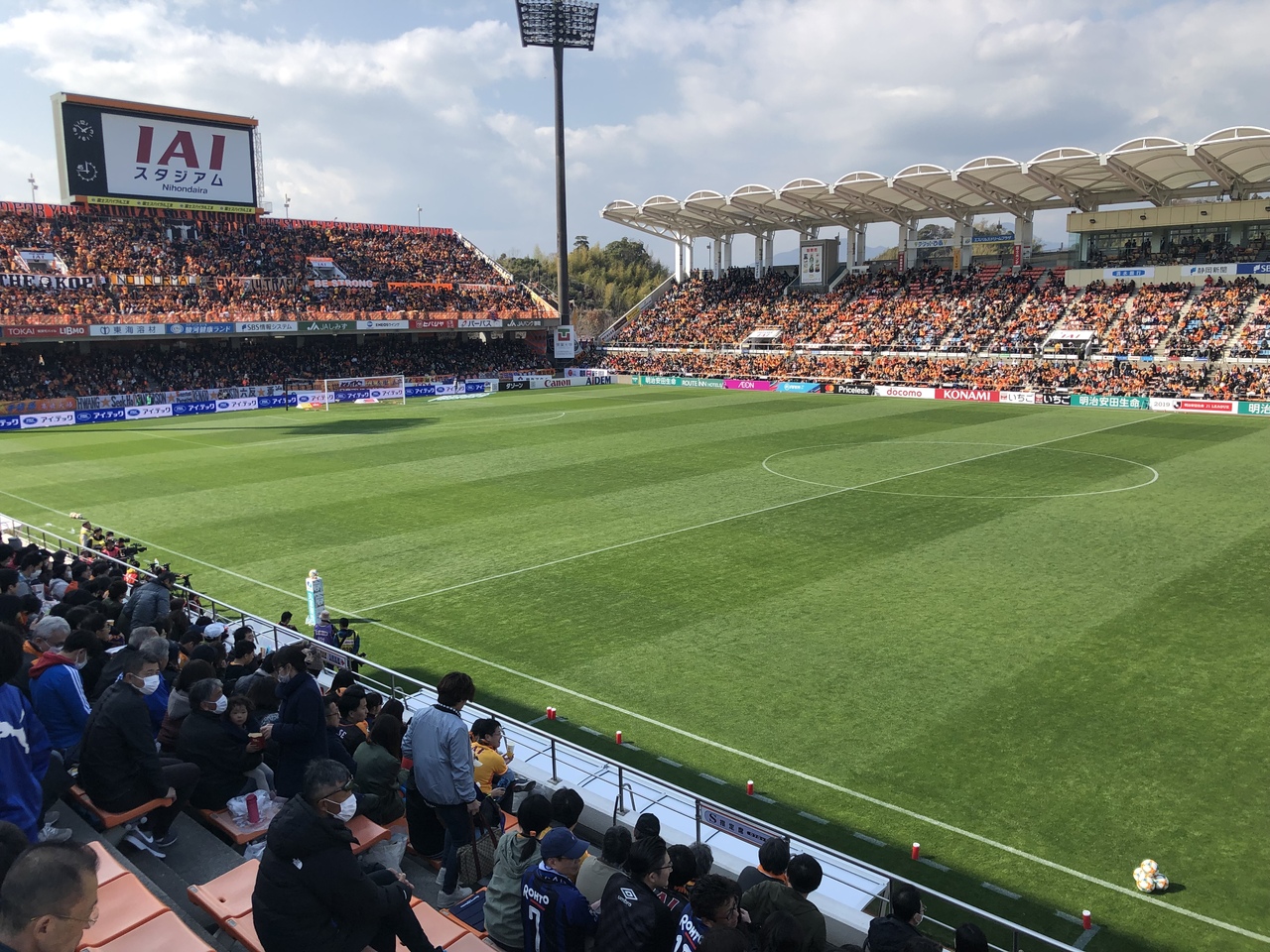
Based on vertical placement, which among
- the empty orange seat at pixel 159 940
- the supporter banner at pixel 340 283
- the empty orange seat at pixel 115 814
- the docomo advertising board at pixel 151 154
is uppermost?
the docomo advertising board at pixel 151 154

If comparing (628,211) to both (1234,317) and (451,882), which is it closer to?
(1234,317)

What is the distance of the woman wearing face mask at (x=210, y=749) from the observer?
7129 millimetres

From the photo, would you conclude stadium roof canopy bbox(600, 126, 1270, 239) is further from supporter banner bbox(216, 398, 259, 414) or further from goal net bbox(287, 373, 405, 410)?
supporter banner bbox(216, 398, 259, 414)

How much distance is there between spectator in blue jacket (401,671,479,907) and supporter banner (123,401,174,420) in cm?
4931

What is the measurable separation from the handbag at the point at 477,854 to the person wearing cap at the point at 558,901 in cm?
127

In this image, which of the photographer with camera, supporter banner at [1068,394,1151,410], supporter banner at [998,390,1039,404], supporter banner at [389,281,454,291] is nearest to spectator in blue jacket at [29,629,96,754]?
the photographer with camera

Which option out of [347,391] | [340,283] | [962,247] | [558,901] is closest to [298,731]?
[558,901]

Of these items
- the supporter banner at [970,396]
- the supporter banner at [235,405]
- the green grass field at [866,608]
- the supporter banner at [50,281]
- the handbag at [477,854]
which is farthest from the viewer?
the supporter banner at [50,281]

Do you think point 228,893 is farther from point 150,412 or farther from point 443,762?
point 150,412

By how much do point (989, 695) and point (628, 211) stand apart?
66.0 meters

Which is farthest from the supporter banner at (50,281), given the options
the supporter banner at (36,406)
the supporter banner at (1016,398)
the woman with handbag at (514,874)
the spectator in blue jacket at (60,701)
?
the woman with handbag at (514,874)

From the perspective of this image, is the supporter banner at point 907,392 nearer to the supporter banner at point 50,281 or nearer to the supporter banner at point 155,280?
the supporter banner at point 155,280

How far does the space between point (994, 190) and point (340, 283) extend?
4640 cm

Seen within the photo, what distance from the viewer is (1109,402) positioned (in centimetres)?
4569
